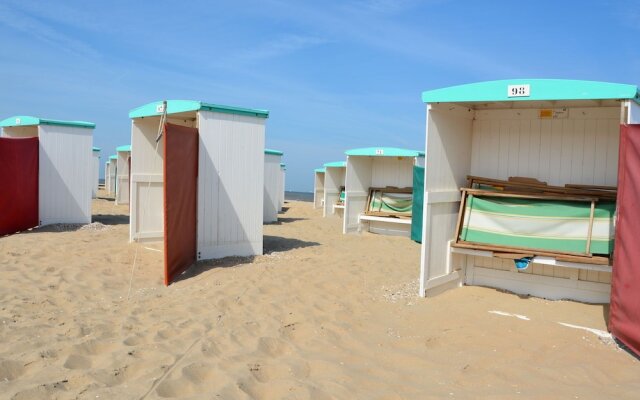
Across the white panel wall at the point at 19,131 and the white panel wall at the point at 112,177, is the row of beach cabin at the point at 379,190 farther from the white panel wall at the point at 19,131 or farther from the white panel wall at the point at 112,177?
the white panel wall at the point at 112,177

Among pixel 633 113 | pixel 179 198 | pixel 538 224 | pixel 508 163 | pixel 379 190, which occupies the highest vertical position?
pixel 633 113

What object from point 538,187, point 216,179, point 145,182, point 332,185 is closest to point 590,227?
point 538,187

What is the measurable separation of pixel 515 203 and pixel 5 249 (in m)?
8.03

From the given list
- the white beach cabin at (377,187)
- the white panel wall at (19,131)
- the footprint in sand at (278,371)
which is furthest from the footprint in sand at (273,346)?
the white panel wall at (19,131)

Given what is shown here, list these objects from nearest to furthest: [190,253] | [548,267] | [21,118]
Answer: [548,267] → [190,253] → [21,118]

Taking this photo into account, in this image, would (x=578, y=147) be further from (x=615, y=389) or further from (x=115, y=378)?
(x=115, y=378)

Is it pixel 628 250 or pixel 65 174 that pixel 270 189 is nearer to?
pixel 65 174

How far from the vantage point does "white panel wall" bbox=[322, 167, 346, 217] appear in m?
20.8

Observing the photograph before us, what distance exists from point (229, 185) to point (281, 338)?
4291 millimetres

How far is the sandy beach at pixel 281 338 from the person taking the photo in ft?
12.2

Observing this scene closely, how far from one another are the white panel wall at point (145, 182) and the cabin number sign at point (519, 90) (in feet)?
22.0

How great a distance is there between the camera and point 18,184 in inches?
435

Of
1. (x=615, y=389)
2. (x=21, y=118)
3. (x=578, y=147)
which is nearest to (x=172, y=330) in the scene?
(x=615, y=389)

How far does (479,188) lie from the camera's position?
22.8 feet
